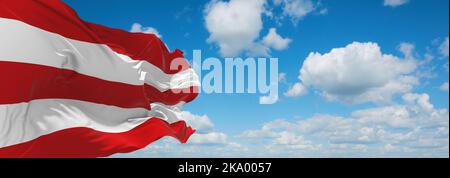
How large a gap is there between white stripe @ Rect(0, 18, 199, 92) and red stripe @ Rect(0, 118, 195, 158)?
1.61m

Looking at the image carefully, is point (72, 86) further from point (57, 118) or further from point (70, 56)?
point (57, 118)

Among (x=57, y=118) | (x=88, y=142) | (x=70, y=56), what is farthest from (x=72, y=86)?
(x=88, y=142)

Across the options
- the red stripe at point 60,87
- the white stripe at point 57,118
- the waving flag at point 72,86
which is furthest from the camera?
the waving flag at point 72,86

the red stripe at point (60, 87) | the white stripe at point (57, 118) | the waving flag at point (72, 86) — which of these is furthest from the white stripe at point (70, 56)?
the white stripe at point (57, 118)

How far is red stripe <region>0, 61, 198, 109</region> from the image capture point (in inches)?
389

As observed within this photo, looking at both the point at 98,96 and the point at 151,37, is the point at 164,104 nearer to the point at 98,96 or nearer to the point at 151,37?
the point at 151,37

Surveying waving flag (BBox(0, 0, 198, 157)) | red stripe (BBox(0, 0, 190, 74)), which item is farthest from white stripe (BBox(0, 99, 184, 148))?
red stripe (BBox(0, 0, 190, 74))

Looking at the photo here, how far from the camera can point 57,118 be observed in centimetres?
1096

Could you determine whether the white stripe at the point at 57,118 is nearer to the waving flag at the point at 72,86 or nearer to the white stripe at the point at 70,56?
the waving flag at the point at 72,86

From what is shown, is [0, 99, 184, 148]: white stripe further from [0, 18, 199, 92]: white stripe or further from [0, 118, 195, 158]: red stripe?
[0, 18, 199, 92]: white stripe

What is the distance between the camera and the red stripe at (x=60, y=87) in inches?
389

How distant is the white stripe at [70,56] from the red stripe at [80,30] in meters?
0.18

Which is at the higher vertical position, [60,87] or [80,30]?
[80,30]

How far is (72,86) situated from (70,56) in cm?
81
